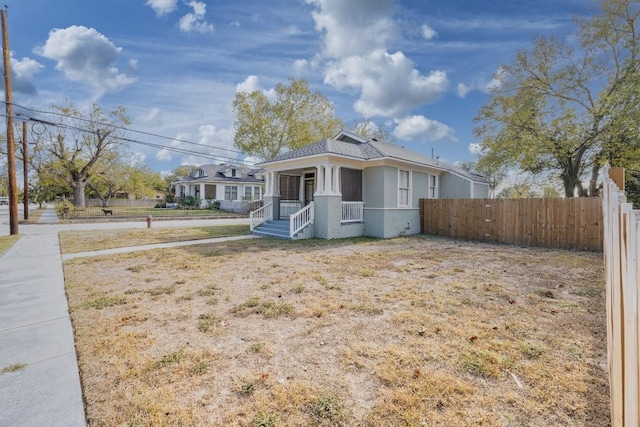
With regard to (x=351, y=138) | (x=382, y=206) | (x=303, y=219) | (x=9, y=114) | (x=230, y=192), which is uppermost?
(x=9, y=114)

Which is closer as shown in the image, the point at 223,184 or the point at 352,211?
the point at 352,211

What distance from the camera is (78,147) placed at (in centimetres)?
3009

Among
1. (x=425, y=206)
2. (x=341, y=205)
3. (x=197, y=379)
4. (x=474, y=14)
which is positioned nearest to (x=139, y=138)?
(x=341, y=205)

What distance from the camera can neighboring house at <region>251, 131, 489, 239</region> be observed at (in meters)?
12.4

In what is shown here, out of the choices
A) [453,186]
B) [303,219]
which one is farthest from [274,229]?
[453,186]

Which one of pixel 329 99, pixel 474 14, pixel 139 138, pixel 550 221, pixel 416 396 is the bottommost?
pixel 416 396

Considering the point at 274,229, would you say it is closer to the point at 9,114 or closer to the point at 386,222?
the point at 386,222

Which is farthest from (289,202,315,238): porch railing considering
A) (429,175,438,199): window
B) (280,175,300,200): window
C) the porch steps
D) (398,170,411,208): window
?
(429,175,438,199): window

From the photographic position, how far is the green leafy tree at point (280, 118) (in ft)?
84.8

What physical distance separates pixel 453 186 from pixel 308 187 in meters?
8.37

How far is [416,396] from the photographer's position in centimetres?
249

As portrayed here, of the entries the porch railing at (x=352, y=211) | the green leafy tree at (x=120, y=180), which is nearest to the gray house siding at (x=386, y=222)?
the porch railing at (x=352, y=211)

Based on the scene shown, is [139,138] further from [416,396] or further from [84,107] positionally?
[416,396]

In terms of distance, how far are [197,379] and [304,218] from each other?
10.2 metres
